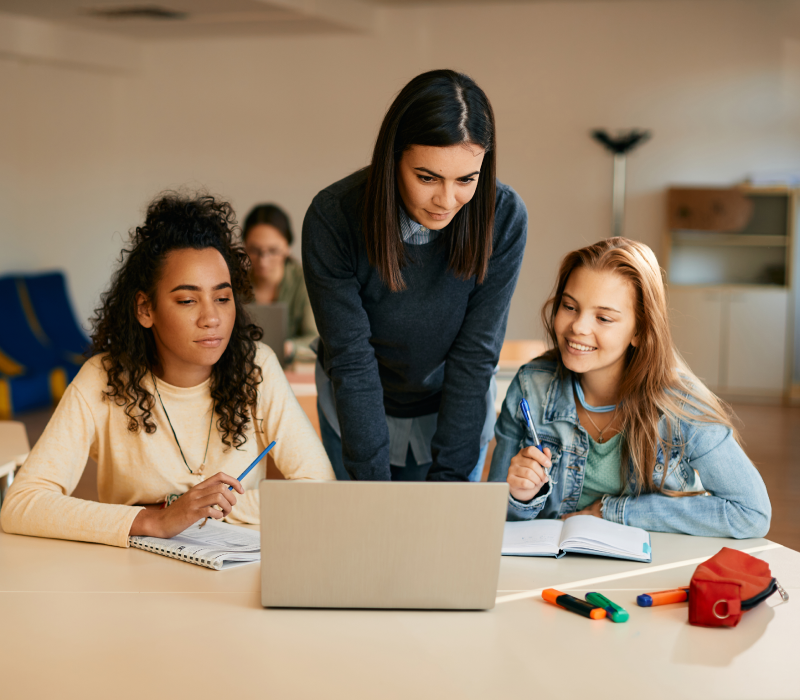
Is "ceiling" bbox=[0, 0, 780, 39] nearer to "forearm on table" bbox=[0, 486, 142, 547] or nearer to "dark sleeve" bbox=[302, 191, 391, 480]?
"dark sleeve" bbox=[302, 191, 391, 480]

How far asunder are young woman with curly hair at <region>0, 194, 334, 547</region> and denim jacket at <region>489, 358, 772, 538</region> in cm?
39

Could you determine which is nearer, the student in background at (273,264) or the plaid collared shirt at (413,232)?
the plaid collared shirt at (413,232)

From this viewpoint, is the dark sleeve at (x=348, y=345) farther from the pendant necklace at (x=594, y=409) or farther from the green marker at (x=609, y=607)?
the green marker at (x=609, y=607)

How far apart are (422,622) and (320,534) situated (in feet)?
0.59

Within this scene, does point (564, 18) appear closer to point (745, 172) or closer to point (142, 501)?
point (745, 172)

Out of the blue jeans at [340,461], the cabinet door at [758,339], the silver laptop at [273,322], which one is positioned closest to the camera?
the blue jeans at [340,461]

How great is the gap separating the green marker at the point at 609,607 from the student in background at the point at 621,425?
36 cm

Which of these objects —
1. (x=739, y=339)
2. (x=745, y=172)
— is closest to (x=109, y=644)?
(x=739, y=339)

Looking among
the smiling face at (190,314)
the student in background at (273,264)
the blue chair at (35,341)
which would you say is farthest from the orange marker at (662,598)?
the blue chair at (35,341)

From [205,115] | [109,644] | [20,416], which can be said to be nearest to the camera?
[109,644]

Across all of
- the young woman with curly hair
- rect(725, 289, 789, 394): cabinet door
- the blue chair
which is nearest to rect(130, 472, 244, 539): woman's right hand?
the young woman with curly hair

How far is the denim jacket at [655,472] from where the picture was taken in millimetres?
1455

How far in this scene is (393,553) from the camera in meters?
1.06

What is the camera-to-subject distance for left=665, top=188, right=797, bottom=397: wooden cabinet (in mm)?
5832
